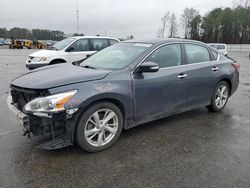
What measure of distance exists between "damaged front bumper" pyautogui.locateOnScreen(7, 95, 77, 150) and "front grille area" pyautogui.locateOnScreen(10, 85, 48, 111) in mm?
205

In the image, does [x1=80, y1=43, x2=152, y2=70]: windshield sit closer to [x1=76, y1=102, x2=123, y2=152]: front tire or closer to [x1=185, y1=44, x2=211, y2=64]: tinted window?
[x1=76, y1=102, x2=123, y2=152]: front tire

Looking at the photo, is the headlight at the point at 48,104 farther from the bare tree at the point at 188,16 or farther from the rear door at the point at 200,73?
the bare tree at the point at 188,16

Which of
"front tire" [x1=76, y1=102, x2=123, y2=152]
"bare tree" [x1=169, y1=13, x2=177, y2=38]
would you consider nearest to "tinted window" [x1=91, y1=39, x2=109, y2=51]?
"front tire" [x1=76, y1=102, x2=123, y2=152]

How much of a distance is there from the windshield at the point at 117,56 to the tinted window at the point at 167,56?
0.20 meters

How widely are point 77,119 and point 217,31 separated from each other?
75602 millimetres

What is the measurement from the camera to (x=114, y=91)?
303 centimetres

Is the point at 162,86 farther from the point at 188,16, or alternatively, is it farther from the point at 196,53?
the point at 188,16

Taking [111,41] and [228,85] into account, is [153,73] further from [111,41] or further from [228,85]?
[111,41]

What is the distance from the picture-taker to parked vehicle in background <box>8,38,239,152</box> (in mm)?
2699

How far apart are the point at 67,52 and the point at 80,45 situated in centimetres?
68

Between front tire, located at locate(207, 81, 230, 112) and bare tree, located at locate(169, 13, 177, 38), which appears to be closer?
Result: front tire, located at locate(207, 81, 230, 112)

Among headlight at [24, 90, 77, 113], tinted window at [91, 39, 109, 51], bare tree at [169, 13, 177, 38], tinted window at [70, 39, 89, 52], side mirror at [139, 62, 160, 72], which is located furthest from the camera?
bare tree at [169, 13, 177, 38]

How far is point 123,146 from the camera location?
10.8 feet

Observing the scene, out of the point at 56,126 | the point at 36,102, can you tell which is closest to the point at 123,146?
the point at 56,126
